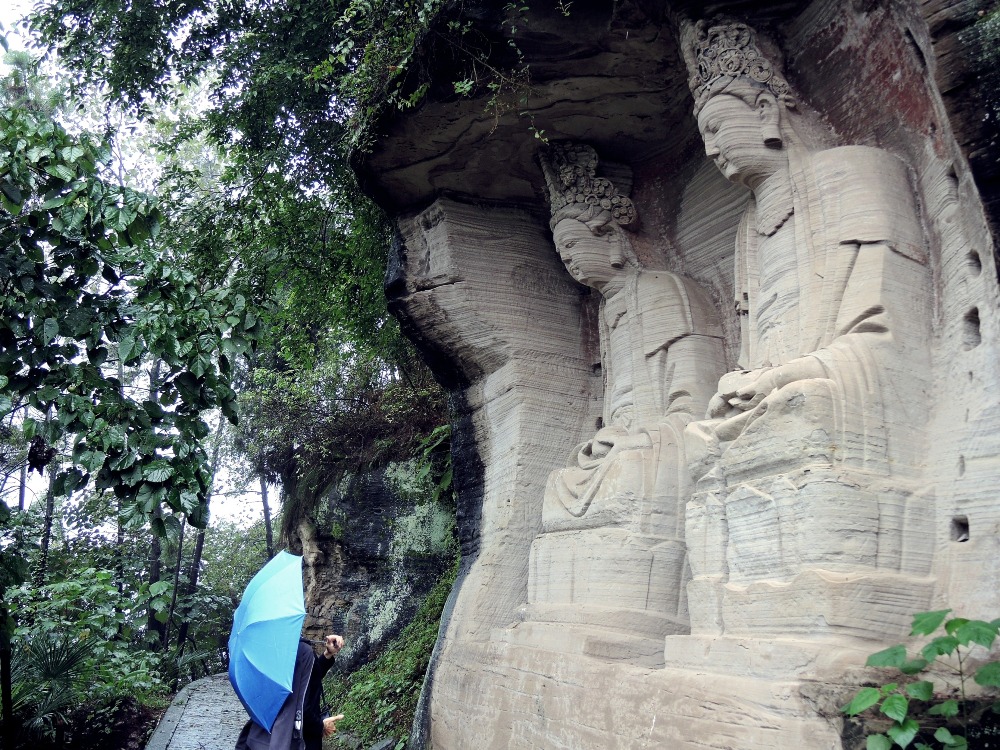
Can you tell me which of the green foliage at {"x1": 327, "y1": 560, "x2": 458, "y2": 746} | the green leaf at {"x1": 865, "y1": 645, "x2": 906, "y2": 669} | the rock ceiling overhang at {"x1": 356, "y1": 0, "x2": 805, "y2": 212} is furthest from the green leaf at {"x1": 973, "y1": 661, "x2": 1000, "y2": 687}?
the green foliage at {"x1": 327, "y1": 560, "x2": 458, "y2": 746}

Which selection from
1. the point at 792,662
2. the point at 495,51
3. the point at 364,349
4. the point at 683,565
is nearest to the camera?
the point at 792,662

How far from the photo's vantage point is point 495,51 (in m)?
5.61

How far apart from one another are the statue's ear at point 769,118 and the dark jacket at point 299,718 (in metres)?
3.36

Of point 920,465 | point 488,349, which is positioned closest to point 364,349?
point 488,349

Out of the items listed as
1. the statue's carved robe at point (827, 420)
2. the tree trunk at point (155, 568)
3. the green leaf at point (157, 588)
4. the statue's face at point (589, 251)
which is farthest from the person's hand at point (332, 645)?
the tree trunk at point (155, 568)

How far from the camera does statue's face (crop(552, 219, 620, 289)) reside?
612cm

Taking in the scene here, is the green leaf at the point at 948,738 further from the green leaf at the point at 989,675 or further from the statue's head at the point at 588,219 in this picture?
the statue's head at the point at 588,219

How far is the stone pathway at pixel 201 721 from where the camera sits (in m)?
7.79

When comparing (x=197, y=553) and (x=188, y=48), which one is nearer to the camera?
(x=188, y=48)

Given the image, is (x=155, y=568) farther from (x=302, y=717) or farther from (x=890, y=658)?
(x=890, y=658)

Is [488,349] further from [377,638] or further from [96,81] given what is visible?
[96,81]

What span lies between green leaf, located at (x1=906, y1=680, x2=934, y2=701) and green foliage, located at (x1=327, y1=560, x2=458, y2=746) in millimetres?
4613

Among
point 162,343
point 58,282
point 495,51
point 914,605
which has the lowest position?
point 914,605

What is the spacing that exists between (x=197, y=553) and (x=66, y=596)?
335 inches
